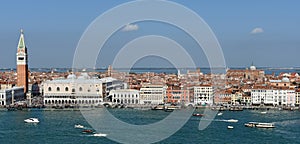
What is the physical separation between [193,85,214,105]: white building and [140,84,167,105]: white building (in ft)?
3.02

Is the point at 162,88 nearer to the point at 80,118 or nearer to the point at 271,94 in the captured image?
the point at 271,94

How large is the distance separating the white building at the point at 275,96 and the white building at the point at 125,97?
3.23 m

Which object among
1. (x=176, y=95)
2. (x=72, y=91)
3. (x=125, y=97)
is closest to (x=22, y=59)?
(x=72, y=91)

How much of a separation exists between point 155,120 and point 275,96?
15.9 feet

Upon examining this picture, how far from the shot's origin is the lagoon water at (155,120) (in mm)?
7000

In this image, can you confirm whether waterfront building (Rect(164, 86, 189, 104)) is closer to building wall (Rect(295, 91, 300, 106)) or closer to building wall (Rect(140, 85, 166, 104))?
building wall (Rect(140, 85, 166, 104))

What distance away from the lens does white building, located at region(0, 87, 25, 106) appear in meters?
13.1

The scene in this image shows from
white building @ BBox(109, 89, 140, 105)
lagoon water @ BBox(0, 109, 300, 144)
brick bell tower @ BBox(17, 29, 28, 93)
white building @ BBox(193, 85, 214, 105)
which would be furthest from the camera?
brick bell tower @ BBox(17, 29, 28, 93)

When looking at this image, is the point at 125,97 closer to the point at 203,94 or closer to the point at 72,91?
the point at 72,91

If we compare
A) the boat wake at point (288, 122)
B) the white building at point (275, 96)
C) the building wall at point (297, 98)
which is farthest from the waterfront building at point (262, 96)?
the boat wake at point (288, 122)

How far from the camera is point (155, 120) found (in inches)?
368

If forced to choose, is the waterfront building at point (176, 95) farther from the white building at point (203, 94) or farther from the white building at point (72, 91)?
the white building at point (72, 91)

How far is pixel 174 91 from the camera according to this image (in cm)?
1341

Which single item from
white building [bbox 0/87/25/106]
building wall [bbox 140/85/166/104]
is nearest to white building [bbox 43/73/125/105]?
white building [bbox 0/87/25/106]
